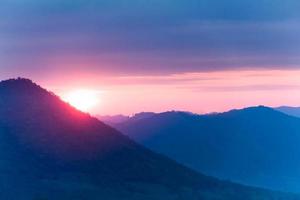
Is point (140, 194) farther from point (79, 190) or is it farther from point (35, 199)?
point (35, 199)

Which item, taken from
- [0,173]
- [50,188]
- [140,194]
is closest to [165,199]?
[140,194]

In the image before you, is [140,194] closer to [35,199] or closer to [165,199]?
[165,199]

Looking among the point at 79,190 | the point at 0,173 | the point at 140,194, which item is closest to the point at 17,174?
the point at 0,173

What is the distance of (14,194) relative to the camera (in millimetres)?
180500

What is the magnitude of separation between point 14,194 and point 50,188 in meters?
9.95

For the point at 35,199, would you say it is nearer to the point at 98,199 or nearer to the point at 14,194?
the point at 14,194

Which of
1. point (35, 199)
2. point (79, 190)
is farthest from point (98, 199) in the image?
point (35, 199)

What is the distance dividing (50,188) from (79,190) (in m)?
8.11

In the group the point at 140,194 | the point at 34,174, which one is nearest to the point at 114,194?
the point at 140,194

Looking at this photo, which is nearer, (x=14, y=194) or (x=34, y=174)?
(x=14, y=194)

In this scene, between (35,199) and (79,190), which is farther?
(79,190)

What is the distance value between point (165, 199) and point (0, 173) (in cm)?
4464

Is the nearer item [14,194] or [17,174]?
[14,194]

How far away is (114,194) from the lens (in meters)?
195
